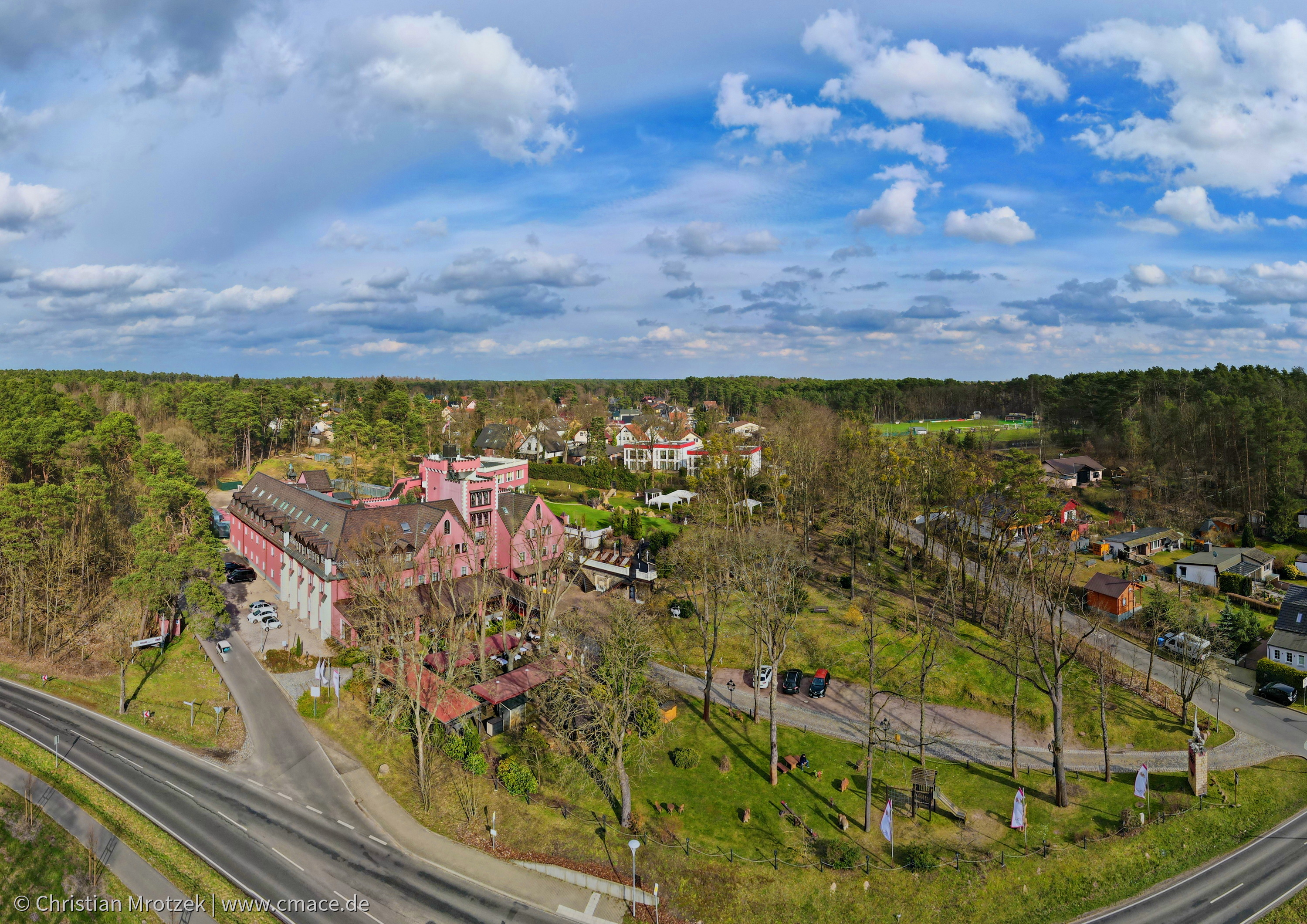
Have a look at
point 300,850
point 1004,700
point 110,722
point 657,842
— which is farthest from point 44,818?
point 1004,700

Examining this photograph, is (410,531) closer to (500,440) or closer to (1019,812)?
(1019,812)

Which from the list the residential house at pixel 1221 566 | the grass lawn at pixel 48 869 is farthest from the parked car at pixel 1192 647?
the grass lawn at pixel 48 869

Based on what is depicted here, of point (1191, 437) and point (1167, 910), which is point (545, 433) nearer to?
point (1191, 437)

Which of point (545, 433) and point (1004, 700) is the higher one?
point (545, 433)

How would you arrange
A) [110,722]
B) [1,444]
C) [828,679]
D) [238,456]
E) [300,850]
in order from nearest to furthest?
[300,850]
[110,722]
[828,679]
[1,444]
[238,456]

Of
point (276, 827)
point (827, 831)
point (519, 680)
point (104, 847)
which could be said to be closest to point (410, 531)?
point (519, 680)

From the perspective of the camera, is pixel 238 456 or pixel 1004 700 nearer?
pixel 1004 700
